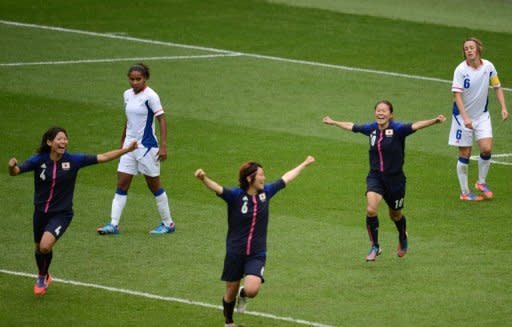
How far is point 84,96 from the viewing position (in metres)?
28.2

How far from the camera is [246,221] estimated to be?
14781mm

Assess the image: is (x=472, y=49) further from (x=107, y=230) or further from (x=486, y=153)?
(x=107, y=230)

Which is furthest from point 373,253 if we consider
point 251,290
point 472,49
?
point 472,49

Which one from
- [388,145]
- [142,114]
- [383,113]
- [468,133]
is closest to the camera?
[383,113]

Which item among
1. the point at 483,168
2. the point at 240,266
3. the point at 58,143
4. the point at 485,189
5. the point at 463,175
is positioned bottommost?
the point at 485,189

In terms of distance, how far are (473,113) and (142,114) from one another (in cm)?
577

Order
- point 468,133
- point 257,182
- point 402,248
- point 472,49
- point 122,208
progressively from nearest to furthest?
point 257,182, point 402,248, point 122,208, point 472,49, point 468,133

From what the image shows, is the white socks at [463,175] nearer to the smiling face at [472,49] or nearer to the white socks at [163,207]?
the smiling face at [472,49]

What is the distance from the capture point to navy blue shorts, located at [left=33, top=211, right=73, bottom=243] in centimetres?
1620

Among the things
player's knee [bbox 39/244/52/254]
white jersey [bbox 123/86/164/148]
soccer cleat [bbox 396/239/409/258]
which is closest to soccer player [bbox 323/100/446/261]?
soccer cleat [bbox 396/239/409/258]

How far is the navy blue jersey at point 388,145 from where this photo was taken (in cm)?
1752

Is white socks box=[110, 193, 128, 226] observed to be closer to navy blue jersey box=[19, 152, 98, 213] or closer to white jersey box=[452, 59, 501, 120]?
navy blue jersey box=[19, 152, 98, 213]

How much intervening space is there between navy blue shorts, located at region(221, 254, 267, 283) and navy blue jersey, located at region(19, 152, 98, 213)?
2567 mm

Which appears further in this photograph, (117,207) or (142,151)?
(117,207)
